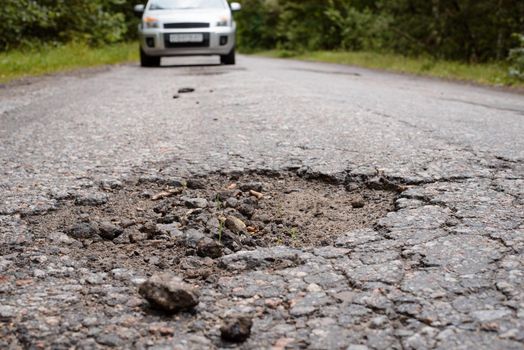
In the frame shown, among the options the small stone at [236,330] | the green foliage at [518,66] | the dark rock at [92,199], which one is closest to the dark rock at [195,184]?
the dark rock at [92,199]

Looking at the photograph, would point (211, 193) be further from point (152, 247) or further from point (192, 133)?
point (192, 133)

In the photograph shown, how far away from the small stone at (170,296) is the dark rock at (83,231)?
639 millimetres

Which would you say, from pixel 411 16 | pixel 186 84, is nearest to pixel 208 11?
pixel 186 84

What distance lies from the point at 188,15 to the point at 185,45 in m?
0.60

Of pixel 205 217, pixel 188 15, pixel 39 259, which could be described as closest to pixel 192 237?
pixel 205 217

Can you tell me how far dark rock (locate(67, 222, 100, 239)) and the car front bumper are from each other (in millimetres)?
9024

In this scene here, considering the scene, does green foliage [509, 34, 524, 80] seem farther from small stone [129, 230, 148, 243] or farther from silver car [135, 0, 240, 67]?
small stone [129, 230, 148, 243]

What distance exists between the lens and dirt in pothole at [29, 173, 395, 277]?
1942 millimetres

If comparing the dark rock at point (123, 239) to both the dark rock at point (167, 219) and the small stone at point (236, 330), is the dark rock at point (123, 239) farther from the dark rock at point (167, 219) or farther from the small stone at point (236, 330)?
the small stone at point (236, 330)

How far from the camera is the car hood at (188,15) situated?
→ 1080 centimetres

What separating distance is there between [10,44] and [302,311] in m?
12.6

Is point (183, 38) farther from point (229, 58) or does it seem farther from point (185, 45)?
point (229, 58)

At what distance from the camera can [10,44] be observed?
12305mm

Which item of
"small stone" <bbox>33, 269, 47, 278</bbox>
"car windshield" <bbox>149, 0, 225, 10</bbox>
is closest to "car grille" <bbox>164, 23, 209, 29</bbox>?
"car windshield" <bbox>149, 0, 225, 10</bbox>
